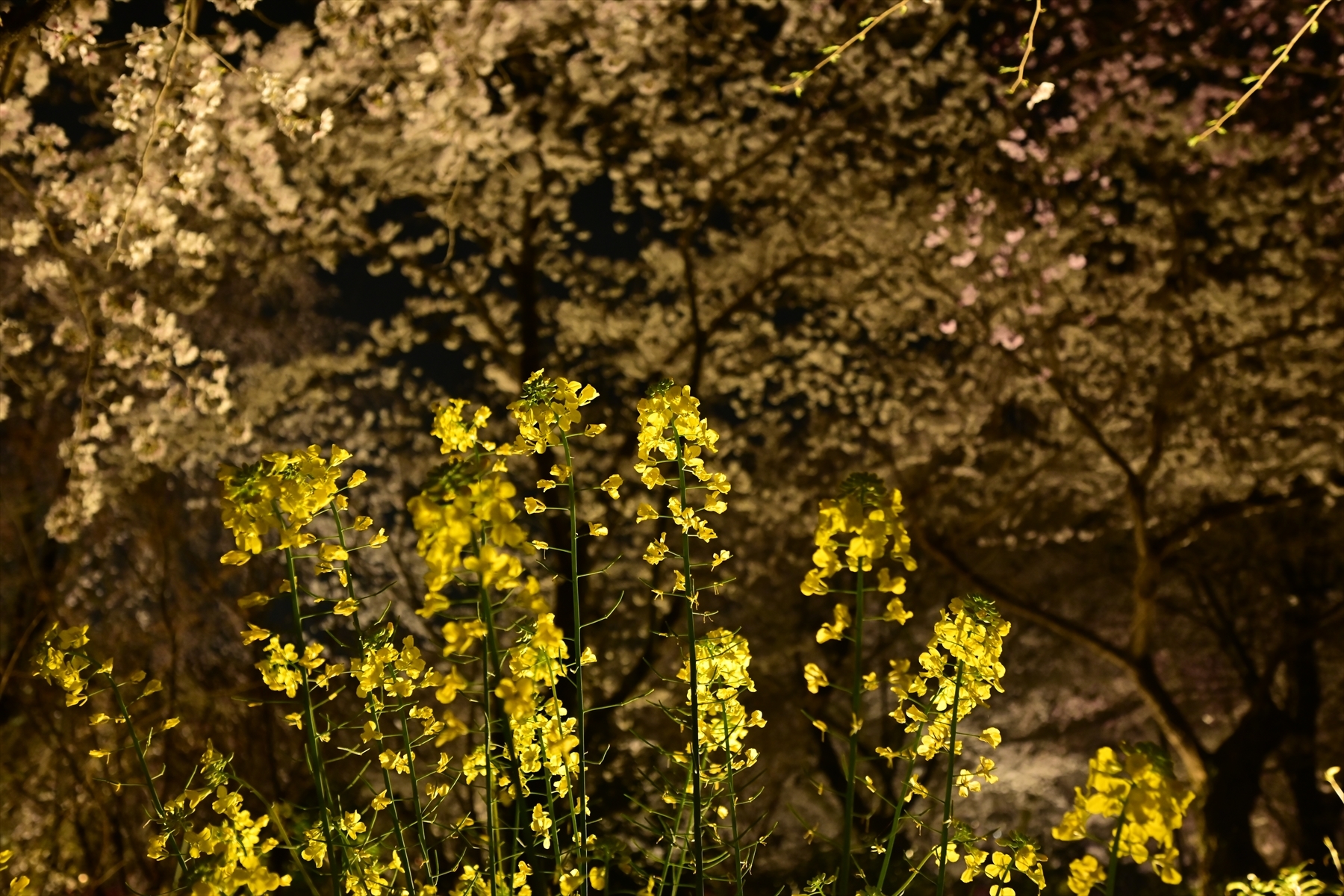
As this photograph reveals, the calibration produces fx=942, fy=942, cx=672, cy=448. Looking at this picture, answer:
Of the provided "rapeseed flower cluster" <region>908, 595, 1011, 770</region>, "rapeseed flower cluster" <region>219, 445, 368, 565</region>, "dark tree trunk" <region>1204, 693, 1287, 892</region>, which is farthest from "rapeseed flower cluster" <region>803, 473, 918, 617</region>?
"dark tree trunk" <region>1204, 693, 1287, 892</region>

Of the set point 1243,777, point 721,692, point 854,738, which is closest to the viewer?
point 854,738

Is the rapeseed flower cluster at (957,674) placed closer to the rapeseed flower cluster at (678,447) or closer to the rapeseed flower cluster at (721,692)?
the rapeseed flower cluster at (721,692)

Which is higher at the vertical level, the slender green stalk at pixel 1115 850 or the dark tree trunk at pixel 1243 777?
the dark tree trunk at pixel 1243 777

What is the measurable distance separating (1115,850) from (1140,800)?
0.33 ft

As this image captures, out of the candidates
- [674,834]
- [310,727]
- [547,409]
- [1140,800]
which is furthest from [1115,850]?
[310,727]

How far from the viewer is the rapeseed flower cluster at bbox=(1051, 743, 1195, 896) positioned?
1330 mm

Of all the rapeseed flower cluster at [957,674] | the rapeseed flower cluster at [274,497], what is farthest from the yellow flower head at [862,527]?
the rapeseed flower cluster at [274,497]

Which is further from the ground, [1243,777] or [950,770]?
[1243,777]

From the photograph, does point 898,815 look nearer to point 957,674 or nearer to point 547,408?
point 957,674

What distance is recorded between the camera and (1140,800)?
134cm

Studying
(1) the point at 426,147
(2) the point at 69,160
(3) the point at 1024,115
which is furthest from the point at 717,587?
(3) the point at 1024,115

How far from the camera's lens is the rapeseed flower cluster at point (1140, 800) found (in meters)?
1.33

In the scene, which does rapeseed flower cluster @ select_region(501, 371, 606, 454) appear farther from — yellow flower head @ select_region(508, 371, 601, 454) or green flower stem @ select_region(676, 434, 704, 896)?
green flower stem @ select_region(676, 434, 704, 896)

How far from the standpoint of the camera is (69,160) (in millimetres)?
4590
